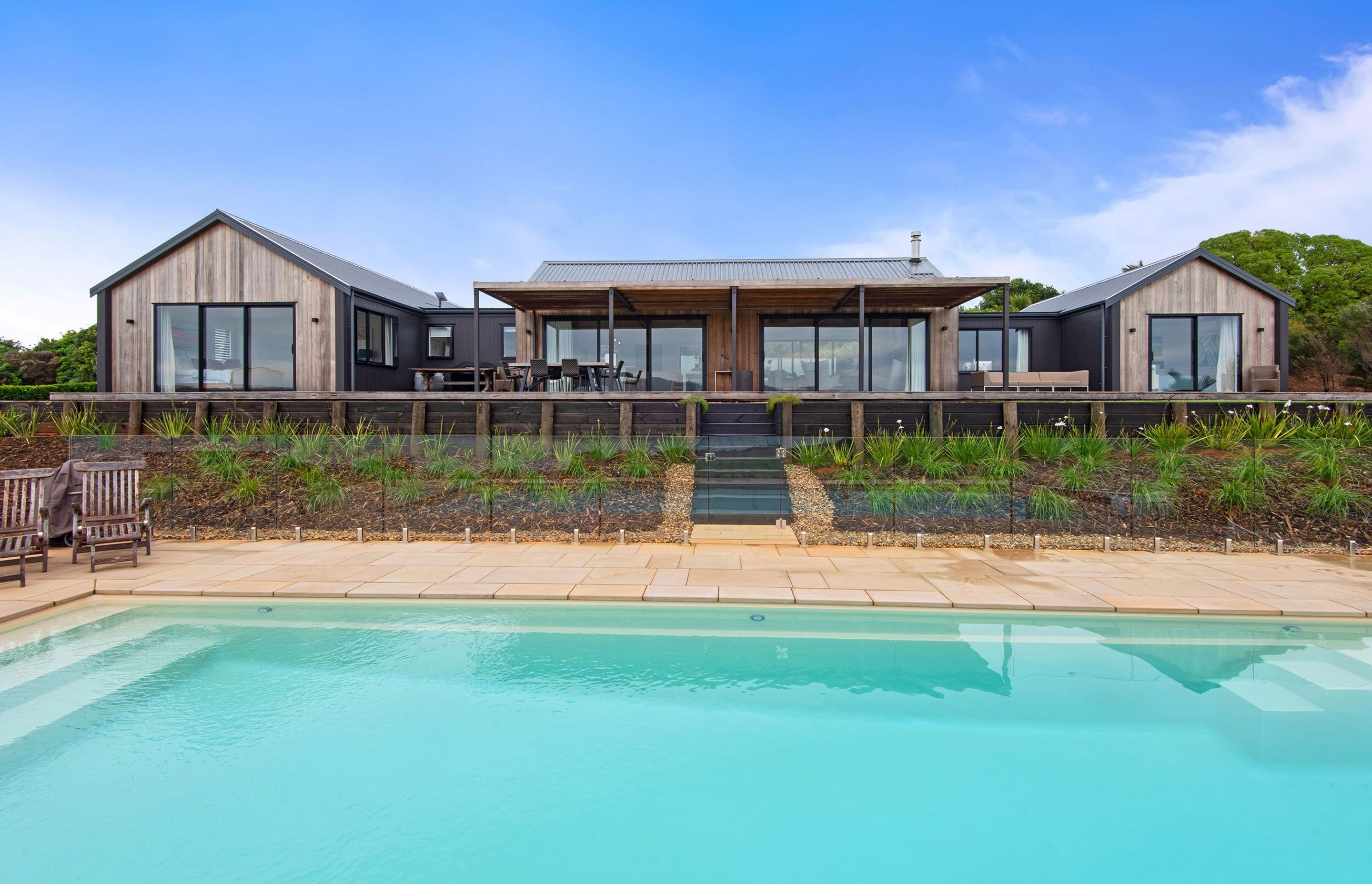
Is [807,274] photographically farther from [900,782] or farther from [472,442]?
[900,782]

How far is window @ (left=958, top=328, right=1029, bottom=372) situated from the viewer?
608 inches

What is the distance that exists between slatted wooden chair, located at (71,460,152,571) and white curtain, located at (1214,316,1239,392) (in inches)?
688

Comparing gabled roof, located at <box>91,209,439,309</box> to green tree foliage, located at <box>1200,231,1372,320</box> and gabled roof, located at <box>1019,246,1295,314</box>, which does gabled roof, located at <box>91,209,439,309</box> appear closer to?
gabled roof, located at <box>1019,246,1295,314</box>

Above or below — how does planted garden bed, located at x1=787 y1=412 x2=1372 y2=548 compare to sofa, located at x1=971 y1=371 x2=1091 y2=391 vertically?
below

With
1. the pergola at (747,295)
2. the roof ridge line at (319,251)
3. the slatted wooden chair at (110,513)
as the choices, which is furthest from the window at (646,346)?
the slatted wooden chair at (110,513)

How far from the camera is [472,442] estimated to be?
8117 mm

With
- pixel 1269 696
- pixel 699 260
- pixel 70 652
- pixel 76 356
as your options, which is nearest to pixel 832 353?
pixel 699 260

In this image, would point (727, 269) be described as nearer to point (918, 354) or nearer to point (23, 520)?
point (918, 354)

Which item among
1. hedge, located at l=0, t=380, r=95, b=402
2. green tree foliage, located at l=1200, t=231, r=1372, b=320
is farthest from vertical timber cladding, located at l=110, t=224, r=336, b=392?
green tree foliage, located at l=1200, t=231, r=1372, b=320

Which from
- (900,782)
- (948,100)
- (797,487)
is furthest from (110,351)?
(948,100)

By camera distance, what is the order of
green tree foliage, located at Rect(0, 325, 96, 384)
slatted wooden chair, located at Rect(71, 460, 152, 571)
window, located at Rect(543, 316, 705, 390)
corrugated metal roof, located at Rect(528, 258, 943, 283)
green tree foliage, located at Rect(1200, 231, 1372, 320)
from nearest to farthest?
slatted wooden chair, located at Rect(71, 460, 152, 571) → window, located at Rect(543, 316, 705, 390) → corrugated metal roof, located at Rect(528, 258, 943, 283) → green tree foliage, located at Rect(0, 325, 96, 384) → green tree foliage, located at Rect(1200, 231, 1372, 320)

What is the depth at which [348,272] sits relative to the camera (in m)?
14.2

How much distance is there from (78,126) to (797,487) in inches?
609

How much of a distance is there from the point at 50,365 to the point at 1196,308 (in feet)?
128
